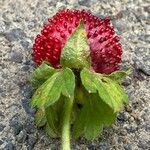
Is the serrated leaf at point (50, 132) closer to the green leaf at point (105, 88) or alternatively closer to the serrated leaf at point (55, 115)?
the serrated leaf at point (55, 115)

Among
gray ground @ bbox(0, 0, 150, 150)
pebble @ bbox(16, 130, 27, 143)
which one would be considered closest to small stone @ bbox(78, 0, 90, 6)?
gray ground @ bbox(0, 0, 150, 150)

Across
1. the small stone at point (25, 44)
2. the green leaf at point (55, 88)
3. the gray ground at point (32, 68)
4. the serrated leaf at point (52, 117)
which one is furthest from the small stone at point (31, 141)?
the small stone at point (25, 44)

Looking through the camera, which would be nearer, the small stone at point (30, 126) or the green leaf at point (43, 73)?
the green leaf at point (43, 73)

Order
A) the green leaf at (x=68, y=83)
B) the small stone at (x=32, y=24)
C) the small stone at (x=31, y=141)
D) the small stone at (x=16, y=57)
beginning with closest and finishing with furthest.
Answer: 1. the green leaf at (x=68, y=83)
2. the small stone at (x=31, y=141)
3. the small stone at (x=16, y=57)
4. the small stone at (x=32, y=24)

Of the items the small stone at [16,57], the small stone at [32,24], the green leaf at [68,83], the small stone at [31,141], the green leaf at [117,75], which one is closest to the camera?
the green leaf at [68,83]

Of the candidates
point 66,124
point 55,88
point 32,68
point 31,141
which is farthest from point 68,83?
point 32,68

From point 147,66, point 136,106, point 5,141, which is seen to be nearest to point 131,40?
point 147,66

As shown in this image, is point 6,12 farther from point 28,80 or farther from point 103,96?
point 103,96
